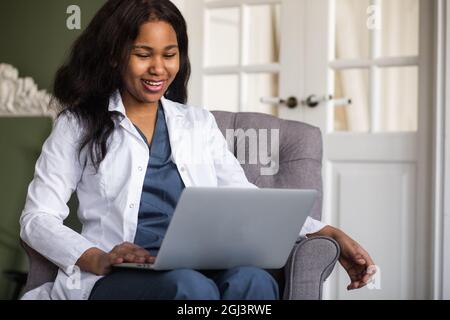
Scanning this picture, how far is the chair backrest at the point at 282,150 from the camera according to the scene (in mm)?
2109

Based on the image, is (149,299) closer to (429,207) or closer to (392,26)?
(429,207)

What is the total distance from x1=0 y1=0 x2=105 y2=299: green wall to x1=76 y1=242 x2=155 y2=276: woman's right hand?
228 centimetres

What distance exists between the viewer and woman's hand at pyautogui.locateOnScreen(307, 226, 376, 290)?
5.35 ft

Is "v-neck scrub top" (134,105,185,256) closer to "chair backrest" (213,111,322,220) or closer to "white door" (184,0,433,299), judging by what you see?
"chair backrest" (213,111,322,220)

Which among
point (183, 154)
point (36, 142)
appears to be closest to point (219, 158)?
point (183, 154)

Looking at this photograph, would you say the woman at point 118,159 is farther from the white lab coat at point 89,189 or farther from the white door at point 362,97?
the white door at point 362,97

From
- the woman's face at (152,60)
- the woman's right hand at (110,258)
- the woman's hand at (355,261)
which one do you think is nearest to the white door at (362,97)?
the woman's hand at (355,261)

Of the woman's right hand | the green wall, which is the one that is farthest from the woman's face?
the green wall

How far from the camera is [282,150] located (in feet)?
7.13

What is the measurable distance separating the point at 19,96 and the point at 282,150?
1991 millimetres

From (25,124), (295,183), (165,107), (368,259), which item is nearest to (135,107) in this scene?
(165,107)

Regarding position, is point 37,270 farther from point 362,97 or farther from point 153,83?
point 362,97
